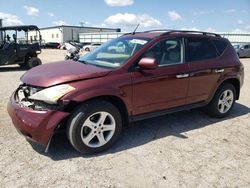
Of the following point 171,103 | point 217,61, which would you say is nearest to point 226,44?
point 217,61

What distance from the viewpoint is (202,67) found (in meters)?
4.74

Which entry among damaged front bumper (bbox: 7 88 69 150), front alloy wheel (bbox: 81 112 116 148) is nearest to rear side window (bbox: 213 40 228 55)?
front alloy wheel (bbox: 81 112 116 148)

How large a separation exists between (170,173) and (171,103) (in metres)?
1.47

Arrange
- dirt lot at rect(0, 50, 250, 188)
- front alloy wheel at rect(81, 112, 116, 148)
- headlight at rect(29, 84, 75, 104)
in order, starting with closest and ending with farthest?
1. dirt lot at rect(0, 50, 250, 188)
2. headlight at rect(29, 84, 75, 104)
3. front alloy wheel at rect(81, 112, 116, 148)

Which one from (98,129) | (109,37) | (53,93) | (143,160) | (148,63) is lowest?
(143,160)

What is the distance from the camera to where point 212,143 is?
4.15 metres

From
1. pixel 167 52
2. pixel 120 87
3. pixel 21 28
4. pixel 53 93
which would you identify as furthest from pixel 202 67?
pixel 21 28

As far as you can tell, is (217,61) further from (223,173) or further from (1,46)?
(1,46)

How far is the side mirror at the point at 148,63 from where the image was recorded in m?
3.77

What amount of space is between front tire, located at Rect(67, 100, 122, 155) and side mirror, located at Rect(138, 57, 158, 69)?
0.75m

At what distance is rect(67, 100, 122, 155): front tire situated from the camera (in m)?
3.43

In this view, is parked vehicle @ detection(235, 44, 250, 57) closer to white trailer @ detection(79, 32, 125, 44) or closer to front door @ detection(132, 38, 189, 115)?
front door @ detection(132, 38, 189, 115)

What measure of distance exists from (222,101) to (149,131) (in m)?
1.86

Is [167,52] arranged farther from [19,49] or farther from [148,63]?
[19,49]
